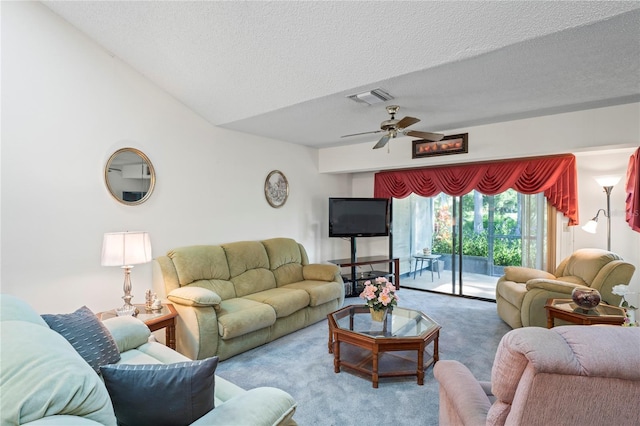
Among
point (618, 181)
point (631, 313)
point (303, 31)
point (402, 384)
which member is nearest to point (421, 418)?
point (402, 384)

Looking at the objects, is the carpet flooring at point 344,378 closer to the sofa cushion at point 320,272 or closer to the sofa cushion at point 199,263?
the sofa cushion at point 320,272

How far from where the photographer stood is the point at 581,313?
107 inches

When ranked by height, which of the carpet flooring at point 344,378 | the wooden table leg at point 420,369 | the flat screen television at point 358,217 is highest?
the flat screen television at point 358,217

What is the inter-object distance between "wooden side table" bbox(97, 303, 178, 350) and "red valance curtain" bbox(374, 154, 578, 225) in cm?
407

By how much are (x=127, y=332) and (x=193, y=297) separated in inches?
27.2

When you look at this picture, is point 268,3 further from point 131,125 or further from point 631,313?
point 631,313

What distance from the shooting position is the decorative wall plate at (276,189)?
477cm

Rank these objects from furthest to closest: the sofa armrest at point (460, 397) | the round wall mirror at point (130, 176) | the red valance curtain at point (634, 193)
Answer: the red valance curtain at point (634, 193), the round wall mirror at point (130, 176), the sofa armrest at point (460, 397)

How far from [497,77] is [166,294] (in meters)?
3.55

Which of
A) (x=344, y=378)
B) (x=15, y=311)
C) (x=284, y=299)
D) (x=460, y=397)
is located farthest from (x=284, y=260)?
(x=460, y=397)

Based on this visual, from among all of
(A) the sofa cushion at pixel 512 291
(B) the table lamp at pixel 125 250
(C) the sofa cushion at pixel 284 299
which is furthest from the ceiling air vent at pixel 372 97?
(A) the sofa cushion at pixel 512 291

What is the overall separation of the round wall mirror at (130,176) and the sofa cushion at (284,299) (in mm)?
1561

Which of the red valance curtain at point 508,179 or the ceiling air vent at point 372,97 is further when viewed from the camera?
the red valance curtain at point 508,179

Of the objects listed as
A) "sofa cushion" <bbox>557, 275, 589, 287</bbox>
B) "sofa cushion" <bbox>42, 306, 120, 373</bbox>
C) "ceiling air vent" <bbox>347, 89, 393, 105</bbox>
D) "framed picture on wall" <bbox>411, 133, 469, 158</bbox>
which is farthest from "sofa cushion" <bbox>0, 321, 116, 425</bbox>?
"sofa cushion" <bbox>557, 275, 589, 287</bbox>
